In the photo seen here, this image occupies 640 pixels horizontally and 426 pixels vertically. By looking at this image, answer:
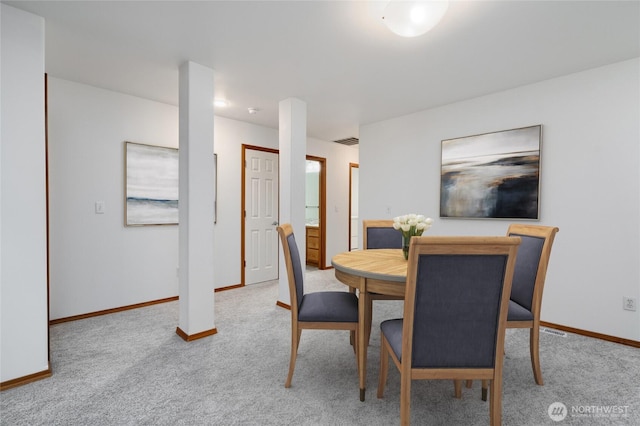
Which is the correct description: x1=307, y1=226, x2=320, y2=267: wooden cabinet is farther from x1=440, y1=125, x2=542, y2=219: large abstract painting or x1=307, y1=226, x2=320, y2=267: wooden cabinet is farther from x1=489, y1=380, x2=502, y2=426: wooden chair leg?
x1=489, y1=380, x2=502, y2=426: wooden chair leg

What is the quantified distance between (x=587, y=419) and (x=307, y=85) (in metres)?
3.15

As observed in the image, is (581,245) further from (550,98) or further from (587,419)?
(587,419)

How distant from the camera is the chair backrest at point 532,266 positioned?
186 cm

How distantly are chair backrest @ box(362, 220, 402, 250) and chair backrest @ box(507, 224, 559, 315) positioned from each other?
1083mm

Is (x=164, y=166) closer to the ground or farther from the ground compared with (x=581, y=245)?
farther from the ground

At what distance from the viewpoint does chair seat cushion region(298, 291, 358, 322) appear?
1835 mm

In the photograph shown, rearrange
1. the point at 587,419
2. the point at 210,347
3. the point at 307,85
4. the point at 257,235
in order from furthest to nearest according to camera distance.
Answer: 1. the point at 257,235
2. the point at 307,85
3. the point at 210,347
4. the point at 587,419

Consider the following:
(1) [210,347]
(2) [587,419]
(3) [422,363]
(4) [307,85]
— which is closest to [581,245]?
(2) [587,419]

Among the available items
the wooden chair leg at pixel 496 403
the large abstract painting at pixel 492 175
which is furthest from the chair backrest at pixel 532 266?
the large abstract painting at pixel 492 175

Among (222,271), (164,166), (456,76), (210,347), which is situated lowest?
(210,347)

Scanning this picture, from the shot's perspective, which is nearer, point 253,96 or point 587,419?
point 587,419

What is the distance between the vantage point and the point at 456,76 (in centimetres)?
285

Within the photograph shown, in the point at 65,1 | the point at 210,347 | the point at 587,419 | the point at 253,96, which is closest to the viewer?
the point at 587,419

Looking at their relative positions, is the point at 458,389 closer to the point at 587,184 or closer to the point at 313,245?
the point at 587,184
